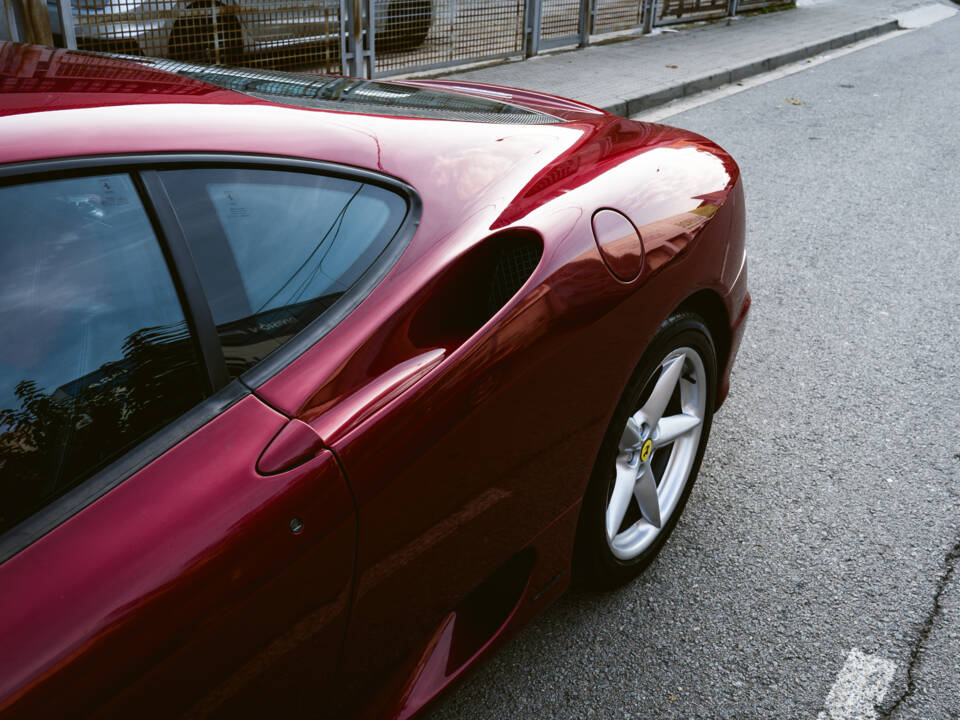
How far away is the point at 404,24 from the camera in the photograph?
27.3ft

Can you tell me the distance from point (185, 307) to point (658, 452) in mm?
1615

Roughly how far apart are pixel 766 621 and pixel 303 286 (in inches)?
62.7

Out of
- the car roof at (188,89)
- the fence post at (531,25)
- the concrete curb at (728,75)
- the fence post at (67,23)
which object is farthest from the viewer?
the fence post at (531,25)

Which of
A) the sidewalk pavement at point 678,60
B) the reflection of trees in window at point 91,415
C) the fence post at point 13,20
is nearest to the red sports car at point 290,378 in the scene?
the reflection of trees in window at point 91,415

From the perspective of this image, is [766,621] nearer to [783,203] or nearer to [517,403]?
[517,403]

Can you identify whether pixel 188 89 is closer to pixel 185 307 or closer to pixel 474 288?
pixel 185 307

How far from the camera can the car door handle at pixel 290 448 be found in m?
1.33

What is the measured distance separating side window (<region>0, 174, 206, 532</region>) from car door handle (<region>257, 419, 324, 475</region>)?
0.14 meters

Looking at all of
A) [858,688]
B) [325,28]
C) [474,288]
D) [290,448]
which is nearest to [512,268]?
[474,288]

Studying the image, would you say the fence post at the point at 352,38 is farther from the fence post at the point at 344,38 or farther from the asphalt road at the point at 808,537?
the asphalt road at the point at 808,537

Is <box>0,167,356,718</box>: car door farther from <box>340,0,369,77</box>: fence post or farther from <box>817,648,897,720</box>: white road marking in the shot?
<box>340,0,369,77</box>: fence post

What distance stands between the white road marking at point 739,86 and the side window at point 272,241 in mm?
6146

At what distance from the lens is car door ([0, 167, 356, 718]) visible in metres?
1.13

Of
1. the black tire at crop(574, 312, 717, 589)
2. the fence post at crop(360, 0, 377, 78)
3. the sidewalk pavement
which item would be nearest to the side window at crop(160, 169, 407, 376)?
the black tire at crop(574, 312, 717, 589)
